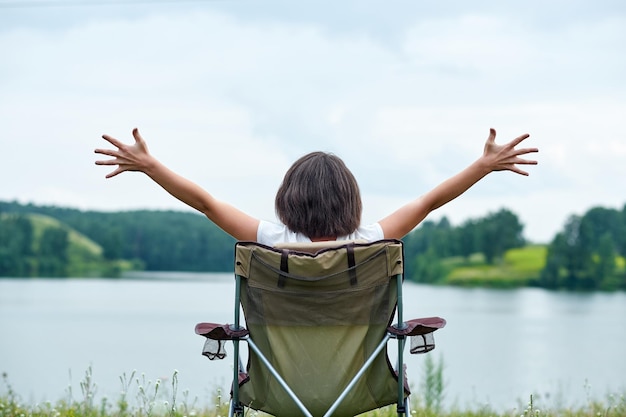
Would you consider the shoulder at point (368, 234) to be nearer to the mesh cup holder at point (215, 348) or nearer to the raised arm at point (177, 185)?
the raised arm at point (177, 185)

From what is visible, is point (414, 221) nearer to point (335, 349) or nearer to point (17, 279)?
point (335, 349)

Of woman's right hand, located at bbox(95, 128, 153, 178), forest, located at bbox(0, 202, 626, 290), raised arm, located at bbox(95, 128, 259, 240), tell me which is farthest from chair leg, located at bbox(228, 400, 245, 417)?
forest, located at bbox(0, 202, 626, 290)

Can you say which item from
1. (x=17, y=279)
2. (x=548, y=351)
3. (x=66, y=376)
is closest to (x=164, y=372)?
(x=66, y=376)

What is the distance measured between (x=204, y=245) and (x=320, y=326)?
205 ft

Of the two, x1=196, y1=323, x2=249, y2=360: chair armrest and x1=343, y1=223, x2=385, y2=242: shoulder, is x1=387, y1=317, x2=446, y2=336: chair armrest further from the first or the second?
x1=196, y1=323, x2=249, y2=360: chair armrest

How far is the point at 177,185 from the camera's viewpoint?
3064mm

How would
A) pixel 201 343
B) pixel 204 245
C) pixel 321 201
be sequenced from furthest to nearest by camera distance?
pixel 204 245
pixel 201 343
pixel 321 201

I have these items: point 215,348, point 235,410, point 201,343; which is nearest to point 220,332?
point 215,348

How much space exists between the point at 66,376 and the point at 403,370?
1129 centimetres

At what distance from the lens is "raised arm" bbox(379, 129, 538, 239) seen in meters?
→ 3.20

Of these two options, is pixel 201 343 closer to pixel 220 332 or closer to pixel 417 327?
pixel 220 332

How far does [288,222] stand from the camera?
315cm

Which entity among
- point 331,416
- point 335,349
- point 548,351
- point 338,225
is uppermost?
point 338,225

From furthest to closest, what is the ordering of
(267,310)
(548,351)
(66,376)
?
(548,351), (66,376), (267,310)
